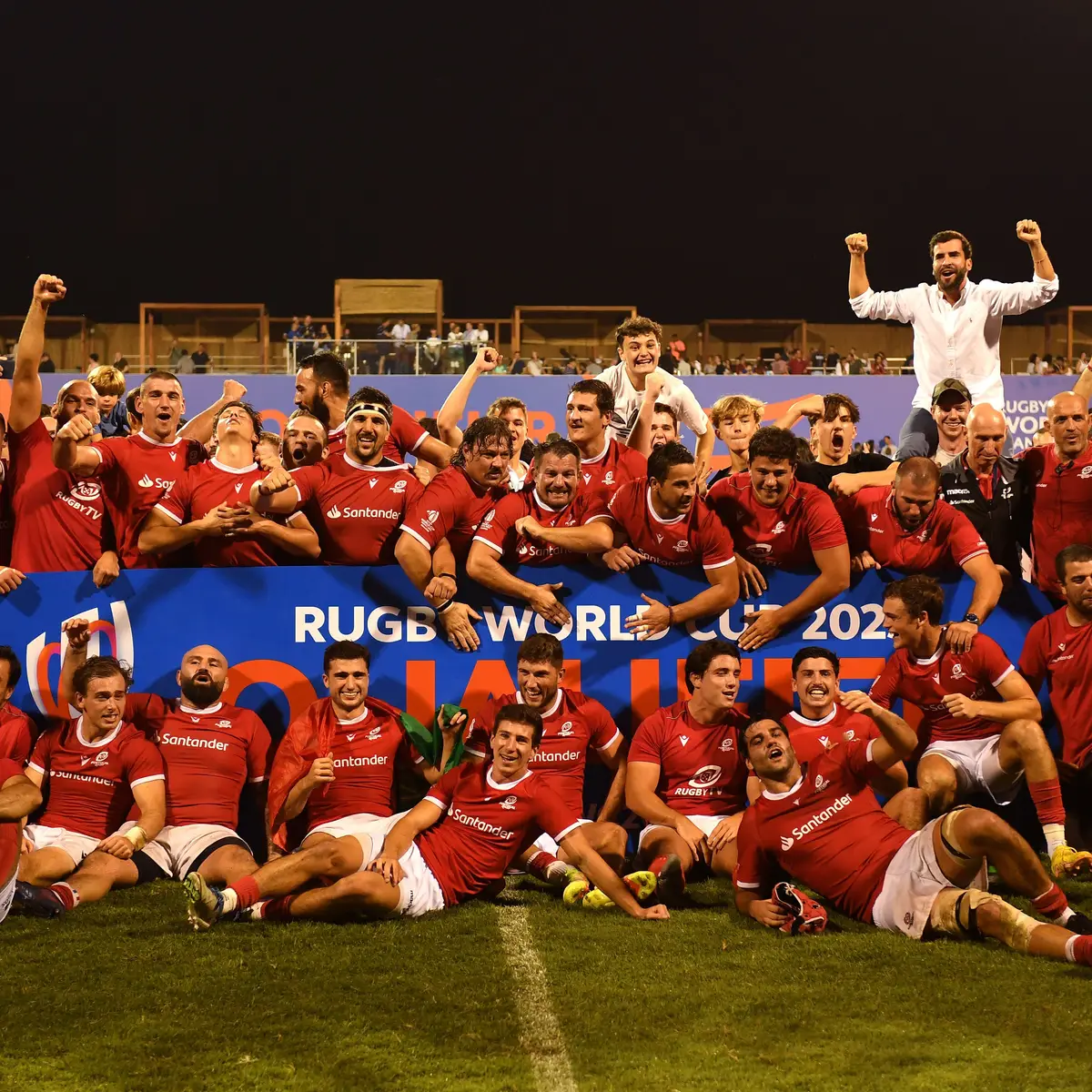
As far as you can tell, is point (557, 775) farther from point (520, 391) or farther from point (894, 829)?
point (520, 391)

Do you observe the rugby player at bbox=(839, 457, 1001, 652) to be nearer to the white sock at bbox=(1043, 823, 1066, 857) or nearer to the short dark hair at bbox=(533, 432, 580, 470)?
the white sock at bbox=(1043, 823, 1066, 857)

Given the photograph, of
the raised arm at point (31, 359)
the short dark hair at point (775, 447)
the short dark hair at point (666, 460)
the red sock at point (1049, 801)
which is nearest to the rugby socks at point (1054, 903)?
the red sock at point (1049, 801)

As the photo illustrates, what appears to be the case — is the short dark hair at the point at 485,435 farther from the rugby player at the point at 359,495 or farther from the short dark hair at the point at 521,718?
the short dark hair at the point at 521,718

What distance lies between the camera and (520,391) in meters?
24.1

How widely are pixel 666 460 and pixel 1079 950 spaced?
2839 mm

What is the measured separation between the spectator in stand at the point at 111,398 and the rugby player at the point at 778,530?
418 cm

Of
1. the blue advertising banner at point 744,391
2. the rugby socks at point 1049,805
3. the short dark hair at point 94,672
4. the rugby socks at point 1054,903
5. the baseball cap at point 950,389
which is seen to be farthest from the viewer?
the blue advertising banner at point 744,391

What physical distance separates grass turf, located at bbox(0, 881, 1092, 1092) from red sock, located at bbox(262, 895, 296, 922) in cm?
13

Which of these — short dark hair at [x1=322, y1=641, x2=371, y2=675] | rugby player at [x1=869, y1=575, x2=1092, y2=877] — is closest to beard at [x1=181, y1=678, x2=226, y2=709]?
short dark hair at [x1=322, y1=641, x2=371, y2=675]

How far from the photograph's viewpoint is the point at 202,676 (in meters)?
5.93

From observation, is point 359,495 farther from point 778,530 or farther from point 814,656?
point 814,656

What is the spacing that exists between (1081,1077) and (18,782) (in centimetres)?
426

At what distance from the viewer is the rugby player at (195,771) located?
5492 mm

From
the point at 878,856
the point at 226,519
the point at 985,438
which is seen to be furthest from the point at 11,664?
the point at 985,438
